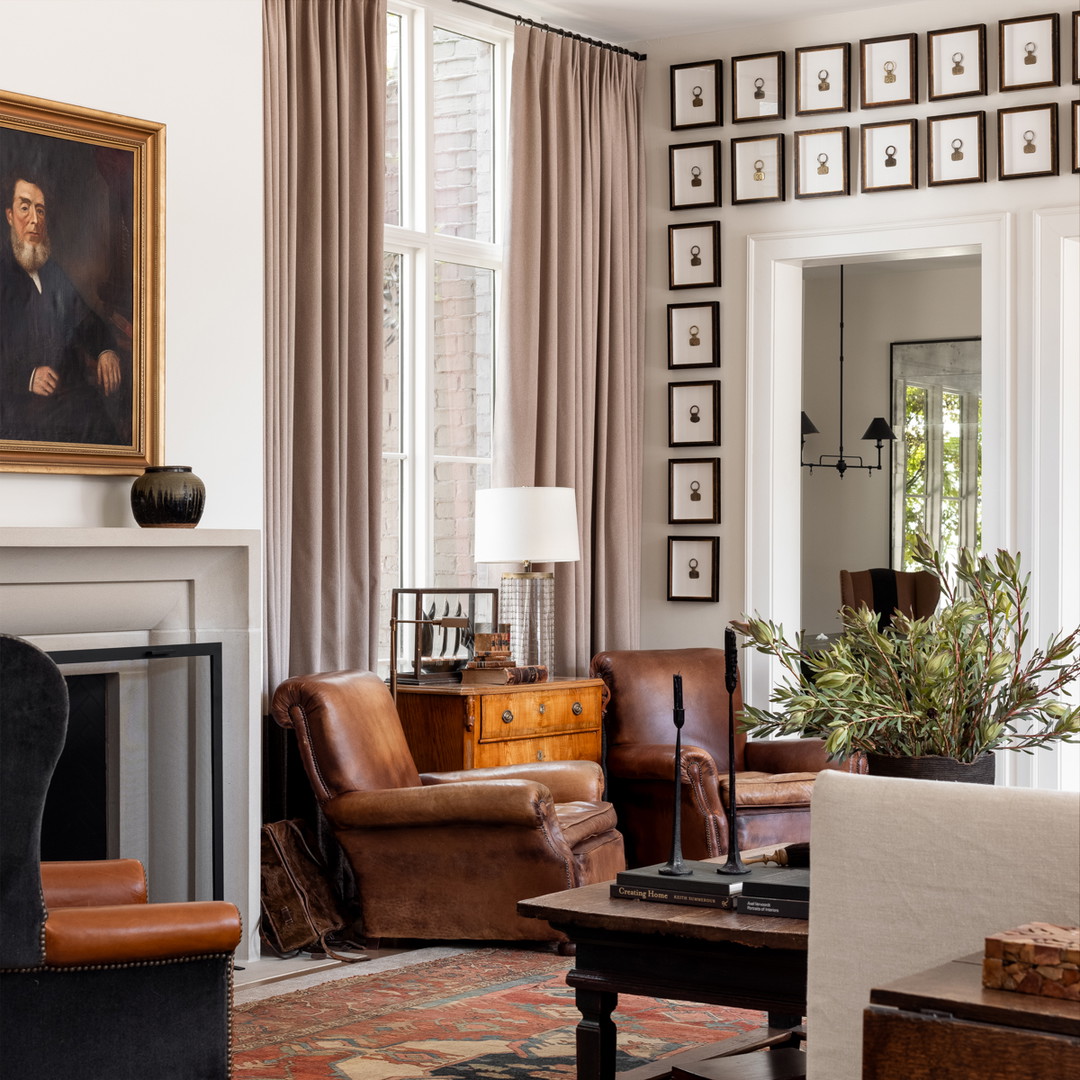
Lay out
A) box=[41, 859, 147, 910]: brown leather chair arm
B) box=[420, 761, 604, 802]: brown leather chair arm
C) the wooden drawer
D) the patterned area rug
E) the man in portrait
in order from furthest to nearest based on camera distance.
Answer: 1. the wooden drawer
2. box=[420, 761, 604, 802]: brown leather chair arm
3. the man in portrait
4. the patterned area rug
5. box=[41, 859, 147, 910]: brown leather chair arm

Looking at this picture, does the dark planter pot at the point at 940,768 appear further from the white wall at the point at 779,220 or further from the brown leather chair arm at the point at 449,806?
the white wall at the point at 779,220

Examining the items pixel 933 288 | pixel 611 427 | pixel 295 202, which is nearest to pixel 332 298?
pixel 295 202

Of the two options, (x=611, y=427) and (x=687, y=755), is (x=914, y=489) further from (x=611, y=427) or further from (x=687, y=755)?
(x=687, y=755)

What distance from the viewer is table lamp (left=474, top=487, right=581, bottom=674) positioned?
5.70 m

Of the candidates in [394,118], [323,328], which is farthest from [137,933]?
[394,118]

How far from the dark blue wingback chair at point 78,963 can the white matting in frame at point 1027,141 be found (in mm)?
4550

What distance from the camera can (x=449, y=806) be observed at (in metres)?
4.81

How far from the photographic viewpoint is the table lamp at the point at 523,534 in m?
5.70

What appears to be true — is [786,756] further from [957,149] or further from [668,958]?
[668,958]

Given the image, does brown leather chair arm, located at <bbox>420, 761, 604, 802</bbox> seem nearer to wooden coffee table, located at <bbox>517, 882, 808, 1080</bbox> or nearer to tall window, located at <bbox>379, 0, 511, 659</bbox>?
tall window, located at <bbox>379, 0, 511, 659</bbox>

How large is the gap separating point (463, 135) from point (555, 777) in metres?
2.67

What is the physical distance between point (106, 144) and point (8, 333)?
2.14 ft

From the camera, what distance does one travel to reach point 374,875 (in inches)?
198

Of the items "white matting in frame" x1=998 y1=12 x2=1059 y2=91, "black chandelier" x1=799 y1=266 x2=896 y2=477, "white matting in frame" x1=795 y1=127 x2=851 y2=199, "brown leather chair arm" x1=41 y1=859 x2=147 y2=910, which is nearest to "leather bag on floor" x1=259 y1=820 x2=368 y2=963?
"brown leather chair arm" x1=41 y1=859 x2=147 y2=910
